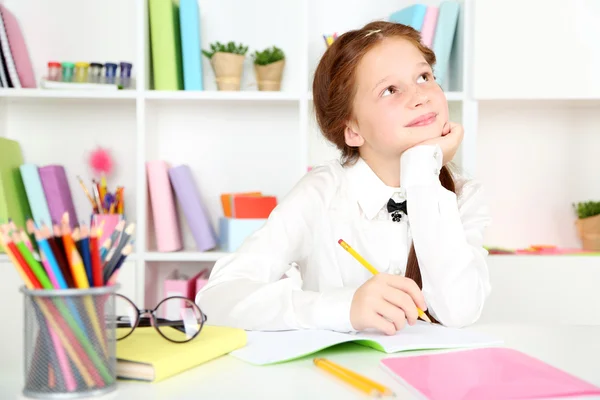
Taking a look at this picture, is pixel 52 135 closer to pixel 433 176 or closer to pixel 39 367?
pixel 433 176

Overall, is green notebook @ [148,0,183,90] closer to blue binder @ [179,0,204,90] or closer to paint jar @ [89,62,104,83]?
blue binder @ [179,0,204,90]

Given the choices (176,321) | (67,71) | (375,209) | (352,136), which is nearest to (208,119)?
(67,71)

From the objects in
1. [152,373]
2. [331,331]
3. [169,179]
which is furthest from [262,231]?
[169,179]

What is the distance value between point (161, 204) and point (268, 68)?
615 mm

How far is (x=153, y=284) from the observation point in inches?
108

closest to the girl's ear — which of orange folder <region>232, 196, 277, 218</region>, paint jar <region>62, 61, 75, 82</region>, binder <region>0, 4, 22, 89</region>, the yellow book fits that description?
the yellow book

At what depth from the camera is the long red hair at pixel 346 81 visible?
1635mm

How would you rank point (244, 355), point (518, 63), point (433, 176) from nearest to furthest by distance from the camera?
1. point (244, 355)
2. point (433, 176)
3. point (518, 63)

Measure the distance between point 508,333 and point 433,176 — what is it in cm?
40

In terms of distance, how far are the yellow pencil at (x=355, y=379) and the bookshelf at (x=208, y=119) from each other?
6.30ft

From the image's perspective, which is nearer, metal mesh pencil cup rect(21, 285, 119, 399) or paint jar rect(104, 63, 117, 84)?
metal mesh pencil cup rect(21, 285, 119, 399)

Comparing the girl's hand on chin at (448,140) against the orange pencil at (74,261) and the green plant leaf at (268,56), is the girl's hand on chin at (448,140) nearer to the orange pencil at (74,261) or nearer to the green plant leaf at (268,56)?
the orange pencil at (74,261)

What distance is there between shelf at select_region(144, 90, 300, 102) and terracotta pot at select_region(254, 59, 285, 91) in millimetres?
94

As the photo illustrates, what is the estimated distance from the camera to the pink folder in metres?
0.76
